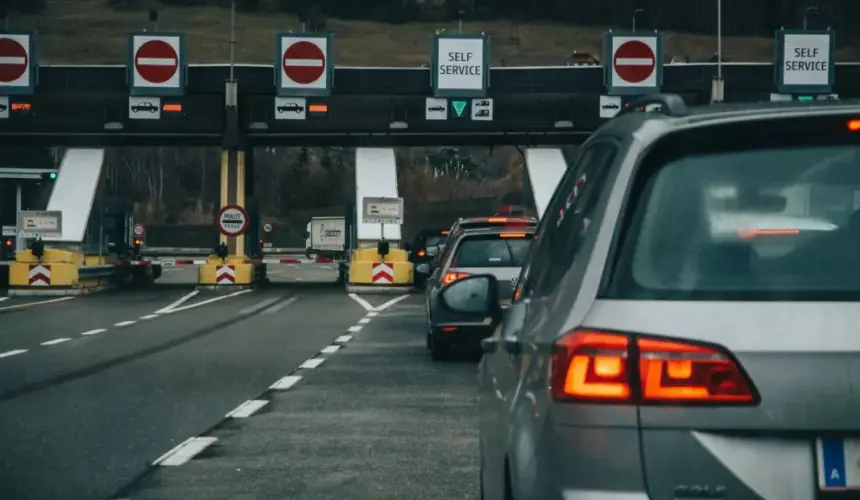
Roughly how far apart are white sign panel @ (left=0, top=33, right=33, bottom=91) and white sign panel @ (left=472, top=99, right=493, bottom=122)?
10848 millimetres

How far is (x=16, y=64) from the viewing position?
42375 mm

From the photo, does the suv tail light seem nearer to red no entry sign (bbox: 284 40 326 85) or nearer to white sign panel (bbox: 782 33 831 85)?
red no entry sign (bbox: 284 40 326 85)

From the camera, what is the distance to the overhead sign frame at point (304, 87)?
140 feet

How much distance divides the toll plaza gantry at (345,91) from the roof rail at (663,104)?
123ft

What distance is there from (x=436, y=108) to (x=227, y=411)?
3150cm

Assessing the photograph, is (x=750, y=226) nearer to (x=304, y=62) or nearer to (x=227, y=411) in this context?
(x=227, y=411)

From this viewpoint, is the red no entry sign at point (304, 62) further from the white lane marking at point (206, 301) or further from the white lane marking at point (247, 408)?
the white lane marking at point (247, 408)

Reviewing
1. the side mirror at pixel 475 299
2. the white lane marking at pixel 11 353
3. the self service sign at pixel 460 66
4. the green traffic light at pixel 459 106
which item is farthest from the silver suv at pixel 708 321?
the green traffic light at pixel 459 106

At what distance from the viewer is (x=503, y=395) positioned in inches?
191

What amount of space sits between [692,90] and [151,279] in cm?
1677

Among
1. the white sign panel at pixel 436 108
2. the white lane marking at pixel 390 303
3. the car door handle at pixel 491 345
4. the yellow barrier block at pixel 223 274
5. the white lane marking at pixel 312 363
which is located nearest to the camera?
the car door handle at pixel 491 345

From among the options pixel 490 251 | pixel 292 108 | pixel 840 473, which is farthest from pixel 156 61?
pixel 840 473

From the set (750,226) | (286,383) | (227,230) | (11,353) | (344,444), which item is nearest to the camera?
(750,226)

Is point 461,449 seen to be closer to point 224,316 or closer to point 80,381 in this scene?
point 80,381
